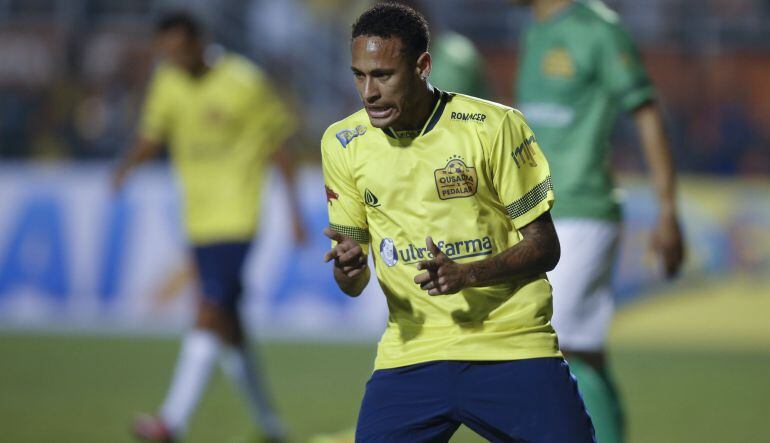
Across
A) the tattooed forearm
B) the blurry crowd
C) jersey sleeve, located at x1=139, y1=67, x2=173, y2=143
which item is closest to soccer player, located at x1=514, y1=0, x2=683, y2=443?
the tattooed forearm

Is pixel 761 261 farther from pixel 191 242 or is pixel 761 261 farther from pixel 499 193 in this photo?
pixel 499 193

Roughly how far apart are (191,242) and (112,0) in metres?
9.61

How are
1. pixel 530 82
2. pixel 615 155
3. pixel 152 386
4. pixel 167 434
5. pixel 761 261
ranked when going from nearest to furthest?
pixel 530 82, pixel 167 434, pixel 152 386, pixel 761 261, pixel 615 155

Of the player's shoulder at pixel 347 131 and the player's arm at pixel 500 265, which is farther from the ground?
the player's shoulder at pixel 347 131

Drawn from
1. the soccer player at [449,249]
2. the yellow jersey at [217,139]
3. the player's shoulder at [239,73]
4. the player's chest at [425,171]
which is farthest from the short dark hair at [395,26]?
the player's shoulder at [239,73]

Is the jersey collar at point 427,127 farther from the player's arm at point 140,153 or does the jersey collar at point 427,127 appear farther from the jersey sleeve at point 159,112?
the player's arm at point 140,153

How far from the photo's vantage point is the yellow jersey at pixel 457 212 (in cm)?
368

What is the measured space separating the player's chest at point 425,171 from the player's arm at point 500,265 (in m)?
0.21

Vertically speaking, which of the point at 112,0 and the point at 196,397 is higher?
the point at 112,0

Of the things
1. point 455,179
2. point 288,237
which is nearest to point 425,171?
point 455,179

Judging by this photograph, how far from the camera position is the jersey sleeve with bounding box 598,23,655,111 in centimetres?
542

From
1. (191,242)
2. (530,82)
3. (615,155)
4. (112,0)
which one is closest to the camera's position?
(530,82)

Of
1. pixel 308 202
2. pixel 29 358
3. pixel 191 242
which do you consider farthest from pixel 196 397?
pixel 308 202

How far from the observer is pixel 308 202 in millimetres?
13250
